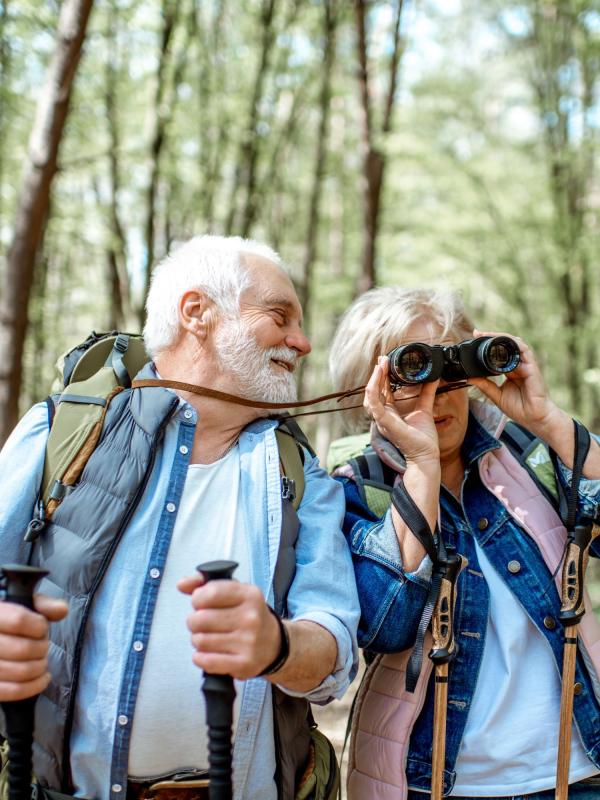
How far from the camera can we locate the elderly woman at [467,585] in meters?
2.03

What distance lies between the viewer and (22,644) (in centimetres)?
149

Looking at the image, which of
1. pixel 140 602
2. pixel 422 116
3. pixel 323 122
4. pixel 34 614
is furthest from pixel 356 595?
pixel 422 116

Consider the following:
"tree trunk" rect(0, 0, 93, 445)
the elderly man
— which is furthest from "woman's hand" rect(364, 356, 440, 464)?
"tree trunk" rect(0, 0, 93, 445)

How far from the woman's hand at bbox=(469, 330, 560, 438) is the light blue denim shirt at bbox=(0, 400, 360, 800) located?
748 millimetres

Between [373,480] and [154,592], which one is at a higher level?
[373,480]

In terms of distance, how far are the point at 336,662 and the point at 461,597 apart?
520mm

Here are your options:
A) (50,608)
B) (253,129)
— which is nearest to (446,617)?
(50,608)

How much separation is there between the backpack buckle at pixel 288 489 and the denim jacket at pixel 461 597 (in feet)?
0.83

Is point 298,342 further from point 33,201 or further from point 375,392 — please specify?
point 33,201

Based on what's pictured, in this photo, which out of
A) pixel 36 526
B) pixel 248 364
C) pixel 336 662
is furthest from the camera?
pixel 248 364

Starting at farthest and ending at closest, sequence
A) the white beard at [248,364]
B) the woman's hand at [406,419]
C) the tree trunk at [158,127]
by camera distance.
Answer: the tree trunk at [158,127], the white beard at [248,364], the woman's hand at [406,419]

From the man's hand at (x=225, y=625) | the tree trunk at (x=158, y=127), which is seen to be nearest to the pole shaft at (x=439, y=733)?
the man's hand at (x=225, y=625)

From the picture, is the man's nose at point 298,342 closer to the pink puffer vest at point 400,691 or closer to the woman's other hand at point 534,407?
the woman's other hand at point 534,407

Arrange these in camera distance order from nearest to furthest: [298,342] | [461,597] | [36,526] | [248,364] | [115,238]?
[36,526] < [461,597] < [248,364] < [298,342] < [115,238]
